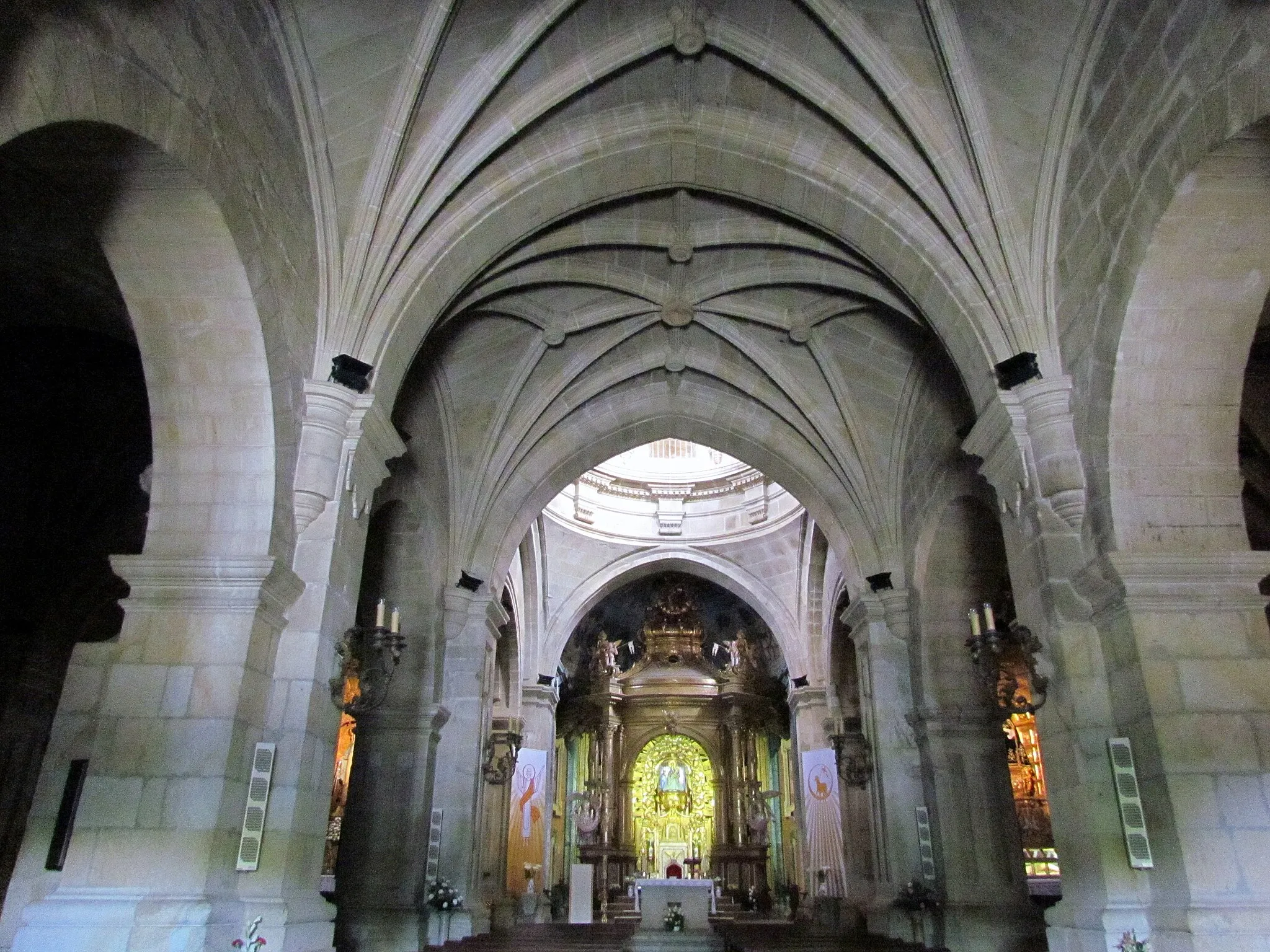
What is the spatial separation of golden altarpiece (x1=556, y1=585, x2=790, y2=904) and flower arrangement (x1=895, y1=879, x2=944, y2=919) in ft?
43.6

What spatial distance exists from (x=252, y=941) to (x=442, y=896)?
225 inches

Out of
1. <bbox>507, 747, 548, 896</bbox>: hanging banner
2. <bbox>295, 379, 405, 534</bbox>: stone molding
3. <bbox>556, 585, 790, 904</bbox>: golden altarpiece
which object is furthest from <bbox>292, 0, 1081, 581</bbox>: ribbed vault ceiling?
<bbox>556, 585, 790, 904</bbox>: golden altarpiece

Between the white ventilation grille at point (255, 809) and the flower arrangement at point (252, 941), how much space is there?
0.35 meters

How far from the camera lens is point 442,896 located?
1082 centimetres

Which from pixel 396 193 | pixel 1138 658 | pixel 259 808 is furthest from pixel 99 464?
pixel 1138 658

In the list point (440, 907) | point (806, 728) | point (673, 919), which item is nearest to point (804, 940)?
point (673, 919)

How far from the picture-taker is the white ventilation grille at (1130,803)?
5844 millimetres

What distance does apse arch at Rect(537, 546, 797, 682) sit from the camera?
2041 centimetres

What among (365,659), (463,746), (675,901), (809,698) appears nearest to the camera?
(365,659)

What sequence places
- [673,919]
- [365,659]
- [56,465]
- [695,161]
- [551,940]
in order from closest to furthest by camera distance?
[365,659] → [695,161] → [56,465] → [551,940] → [673,919]

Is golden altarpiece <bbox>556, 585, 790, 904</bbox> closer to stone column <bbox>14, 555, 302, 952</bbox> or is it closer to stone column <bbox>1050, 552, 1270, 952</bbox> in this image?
stone column <bbox>1050, 552, 1270, 952</bbox>

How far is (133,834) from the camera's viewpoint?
549 centimetres

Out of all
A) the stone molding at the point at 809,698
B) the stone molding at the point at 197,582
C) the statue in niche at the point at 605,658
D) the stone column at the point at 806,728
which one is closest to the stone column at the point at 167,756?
the stone molding at the point at 197,582

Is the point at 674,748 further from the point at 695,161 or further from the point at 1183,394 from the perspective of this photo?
the point at 1183,394
